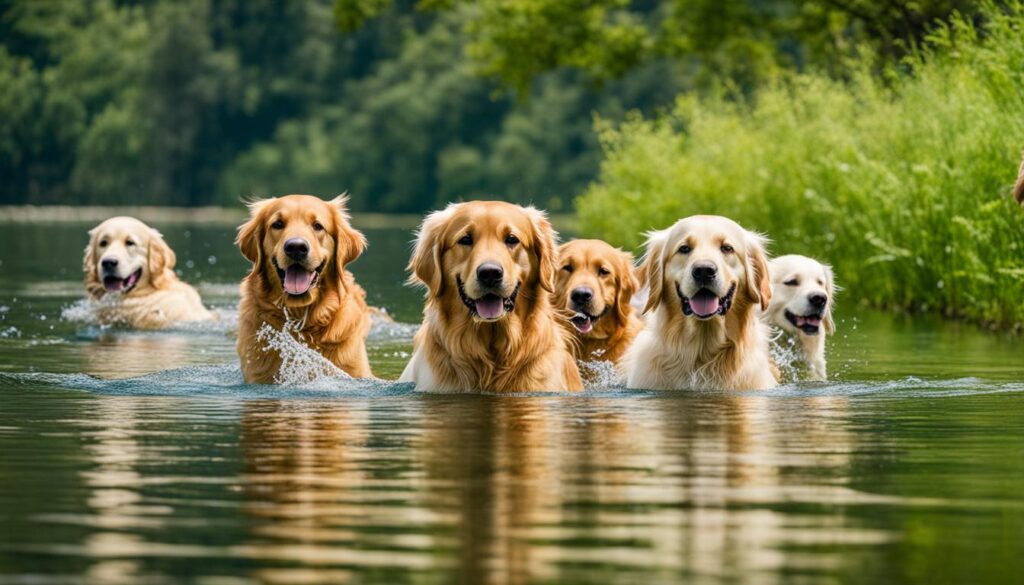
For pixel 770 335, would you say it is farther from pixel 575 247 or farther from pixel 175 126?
pixel 175 126

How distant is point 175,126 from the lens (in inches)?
3708

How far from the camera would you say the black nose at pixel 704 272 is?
34.3ft

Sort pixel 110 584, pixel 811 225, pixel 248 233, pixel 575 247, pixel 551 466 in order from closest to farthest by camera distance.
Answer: pixel 110 584 < pixel 551 466 < pixel 248 233 < pixel 575 247 < pixel 811 225

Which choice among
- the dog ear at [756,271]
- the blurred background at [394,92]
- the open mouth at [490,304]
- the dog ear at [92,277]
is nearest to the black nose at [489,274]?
the open mouth at [490,304]

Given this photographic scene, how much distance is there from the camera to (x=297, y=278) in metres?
11.1

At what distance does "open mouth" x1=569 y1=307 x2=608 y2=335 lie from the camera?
39.0 feet

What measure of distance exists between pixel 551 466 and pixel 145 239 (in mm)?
11167

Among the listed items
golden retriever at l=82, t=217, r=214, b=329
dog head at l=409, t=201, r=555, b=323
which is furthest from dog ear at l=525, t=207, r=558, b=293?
golden retriever at l=82, t=217, r=214, b=329

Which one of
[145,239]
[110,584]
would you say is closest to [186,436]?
[110,584]

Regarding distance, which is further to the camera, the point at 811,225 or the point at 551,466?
the point at 811,225

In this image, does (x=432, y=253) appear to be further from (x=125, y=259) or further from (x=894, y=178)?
(x=894, y=178)

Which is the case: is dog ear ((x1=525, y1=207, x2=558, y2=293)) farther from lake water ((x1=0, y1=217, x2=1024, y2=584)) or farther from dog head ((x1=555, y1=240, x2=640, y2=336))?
dog head ((x1=555, y1=240, x2=640, y2=336))

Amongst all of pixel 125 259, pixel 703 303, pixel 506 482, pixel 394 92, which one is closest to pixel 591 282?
pixel 703 303

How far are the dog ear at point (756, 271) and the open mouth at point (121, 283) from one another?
8.63 metres
